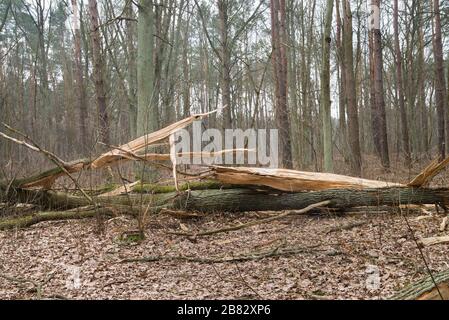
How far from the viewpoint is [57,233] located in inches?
210

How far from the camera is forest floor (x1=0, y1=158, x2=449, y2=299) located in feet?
11.3

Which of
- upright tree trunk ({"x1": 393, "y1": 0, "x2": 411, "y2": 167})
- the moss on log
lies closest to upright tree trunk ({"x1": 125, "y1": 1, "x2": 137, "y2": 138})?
the moss on log

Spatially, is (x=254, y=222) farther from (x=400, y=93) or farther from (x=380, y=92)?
(x=400, y=93)

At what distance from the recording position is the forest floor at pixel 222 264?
3.43 m

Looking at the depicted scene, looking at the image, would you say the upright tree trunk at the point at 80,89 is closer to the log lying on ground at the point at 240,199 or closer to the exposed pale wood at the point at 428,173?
the log lying on ground at the point at 240,199

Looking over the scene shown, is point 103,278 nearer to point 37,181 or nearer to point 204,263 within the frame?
point 204,263

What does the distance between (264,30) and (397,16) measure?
6.05 metres

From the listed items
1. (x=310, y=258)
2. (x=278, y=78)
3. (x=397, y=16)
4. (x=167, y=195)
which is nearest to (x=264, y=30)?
(x=397, y=16)

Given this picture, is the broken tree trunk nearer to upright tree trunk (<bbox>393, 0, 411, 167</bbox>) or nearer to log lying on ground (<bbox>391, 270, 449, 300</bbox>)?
log lying on ground (<bbox>391, 270, 449, 300</bbox>)

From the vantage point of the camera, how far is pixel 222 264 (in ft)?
13.3

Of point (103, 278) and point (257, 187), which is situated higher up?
point (257, 187)

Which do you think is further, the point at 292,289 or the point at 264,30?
the point at 264,30

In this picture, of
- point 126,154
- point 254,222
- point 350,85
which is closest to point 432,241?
point 254,222

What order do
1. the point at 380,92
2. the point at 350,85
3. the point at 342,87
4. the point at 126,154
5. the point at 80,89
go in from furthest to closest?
1. the point at 342,87
2. the point at 80,89
3. the point at 380,92
4. the point at 350,85
5. the point at 126,154
